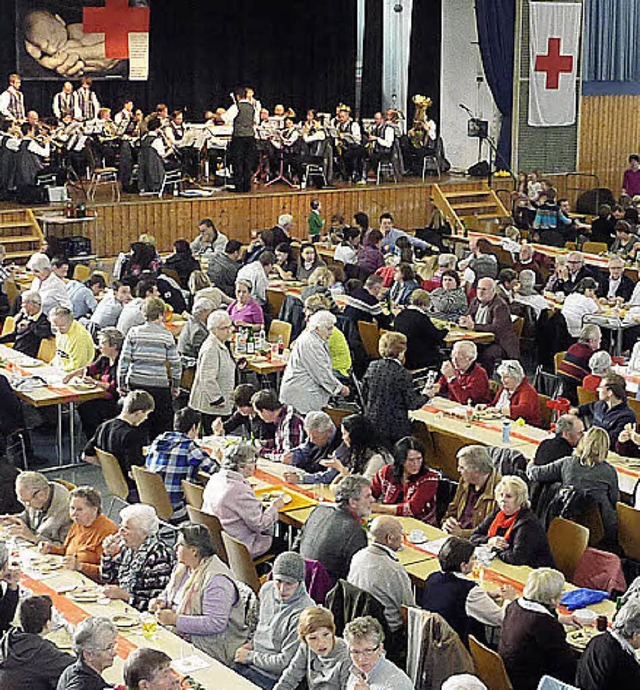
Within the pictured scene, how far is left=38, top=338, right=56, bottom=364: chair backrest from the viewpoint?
11.3 metres

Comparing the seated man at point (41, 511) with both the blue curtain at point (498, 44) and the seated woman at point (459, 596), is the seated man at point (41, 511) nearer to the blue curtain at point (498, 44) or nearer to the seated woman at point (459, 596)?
the seated woman at point (459, 596)

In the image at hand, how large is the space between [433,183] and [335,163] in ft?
4.87

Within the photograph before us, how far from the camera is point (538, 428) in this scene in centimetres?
945

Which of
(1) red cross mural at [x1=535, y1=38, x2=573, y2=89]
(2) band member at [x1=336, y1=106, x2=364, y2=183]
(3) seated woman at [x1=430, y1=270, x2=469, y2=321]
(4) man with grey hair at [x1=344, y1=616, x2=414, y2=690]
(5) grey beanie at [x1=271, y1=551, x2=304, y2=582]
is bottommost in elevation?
(4) man with grey hair at [x1=344, y1=616, x2=414, y2=690]

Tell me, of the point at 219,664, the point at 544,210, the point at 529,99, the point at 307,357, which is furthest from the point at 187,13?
the point at 219,664

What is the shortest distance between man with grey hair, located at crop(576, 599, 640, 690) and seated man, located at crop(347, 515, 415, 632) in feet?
3.51

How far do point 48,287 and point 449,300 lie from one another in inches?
141

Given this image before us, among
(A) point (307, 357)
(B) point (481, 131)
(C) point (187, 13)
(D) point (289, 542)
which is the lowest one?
(D) point (289, 542)

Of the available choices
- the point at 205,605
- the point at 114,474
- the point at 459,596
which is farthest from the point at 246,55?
the point at 459,596

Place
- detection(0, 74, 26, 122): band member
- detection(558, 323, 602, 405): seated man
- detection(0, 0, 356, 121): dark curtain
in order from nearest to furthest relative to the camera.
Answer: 1. detection(558, 323, 602, 405): seated man
2. detection(0, 74, 26, 122): band member
3. detection(0, 0, 356, 121): dark curtain

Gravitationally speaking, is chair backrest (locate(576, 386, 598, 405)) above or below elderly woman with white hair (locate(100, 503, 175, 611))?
above

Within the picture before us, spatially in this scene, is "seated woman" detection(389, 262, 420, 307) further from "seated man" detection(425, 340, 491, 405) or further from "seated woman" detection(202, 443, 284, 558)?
"seated woman" detection(202, 443, 284, 558)

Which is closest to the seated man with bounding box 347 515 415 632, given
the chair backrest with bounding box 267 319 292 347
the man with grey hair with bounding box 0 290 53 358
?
the chair backrest with bounding box 267 319 292 347

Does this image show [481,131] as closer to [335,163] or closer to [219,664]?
[335,163]
